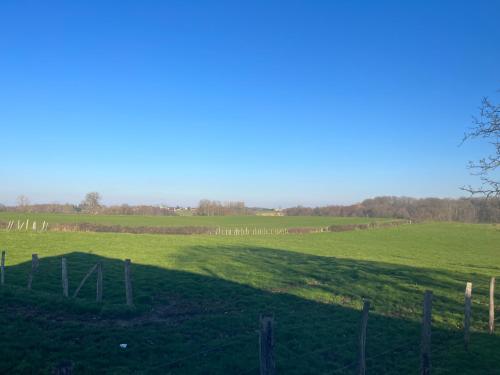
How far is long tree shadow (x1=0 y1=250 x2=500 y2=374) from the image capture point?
912 centimetres

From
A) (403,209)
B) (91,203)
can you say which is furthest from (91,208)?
(403,209)

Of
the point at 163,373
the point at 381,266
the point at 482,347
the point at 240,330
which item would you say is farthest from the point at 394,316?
the point at 381,266

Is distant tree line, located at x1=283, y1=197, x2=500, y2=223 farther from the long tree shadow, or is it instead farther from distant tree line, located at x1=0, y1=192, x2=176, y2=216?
the long tree shadow

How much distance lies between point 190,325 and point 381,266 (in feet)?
66.4

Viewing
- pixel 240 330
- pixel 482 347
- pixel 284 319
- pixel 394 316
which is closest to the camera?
pixel 482 347

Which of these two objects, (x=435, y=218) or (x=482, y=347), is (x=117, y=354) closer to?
(x=482, y=347)

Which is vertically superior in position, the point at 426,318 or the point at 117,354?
the point at 426,318

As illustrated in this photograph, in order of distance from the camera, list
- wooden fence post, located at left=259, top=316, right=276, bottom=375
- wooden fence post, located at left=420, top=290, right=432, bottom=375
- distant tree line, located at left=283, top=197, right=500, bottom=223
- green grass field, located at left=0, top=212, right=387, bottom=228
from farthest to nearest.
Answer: distant tree line, located at left=283, top=197, right=500, bottom=223 → green grass field, located at left=0, top=212, right=387, bottom=228 → wooden fence post, located at left=420, top=290, right=432, bottom=375 → wooden fence post, located at left=259, top=316, right=276, bottom=375

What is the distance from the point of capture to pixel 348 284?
20.7m

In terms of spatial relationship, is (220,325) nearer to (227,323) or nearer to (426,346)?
(227,323)

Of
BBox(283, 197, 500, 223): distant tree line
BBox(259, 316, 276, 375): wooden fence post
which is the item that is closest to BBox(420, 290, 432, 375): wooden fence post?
BBox(259, 316, 276, 375): wooden fence post

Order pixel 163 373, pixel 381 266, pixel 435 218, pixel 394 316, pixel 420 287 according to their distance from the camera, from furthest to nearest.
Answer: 1. pixel 435 218
2. pixel 381 266
3. pixel 420 287
4. pixel 394 316
5. pixel 163 373

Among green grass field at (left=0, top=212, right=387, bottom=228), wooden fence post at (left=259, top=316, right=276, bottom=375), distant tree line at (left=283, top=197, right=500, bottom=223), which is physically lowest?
green grass field at (left=0, top=212, right=387, bottom=228)

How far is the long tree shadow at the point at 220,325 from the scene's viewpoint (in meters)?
9.12
